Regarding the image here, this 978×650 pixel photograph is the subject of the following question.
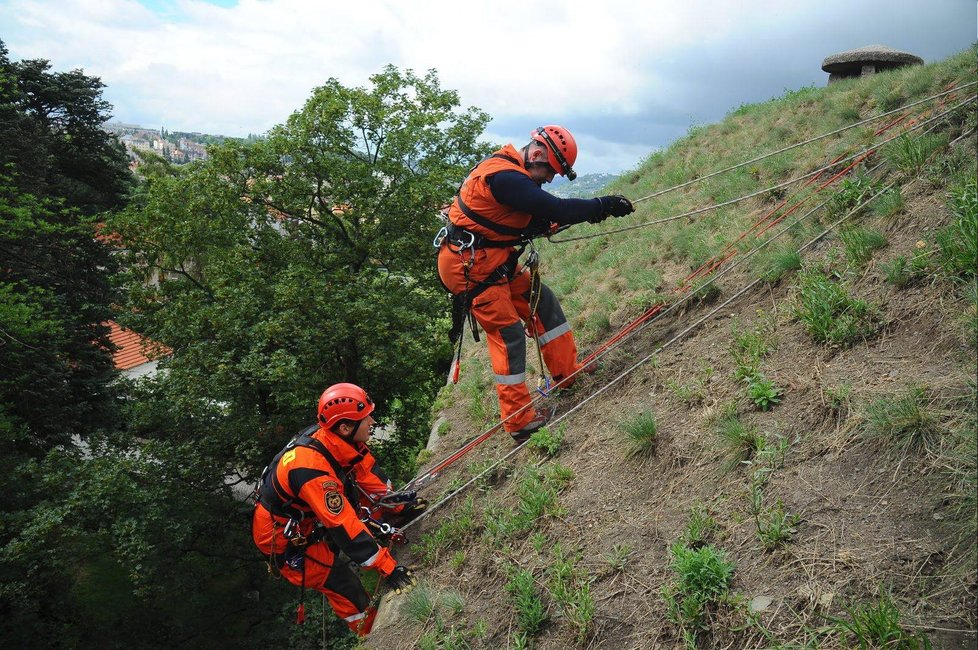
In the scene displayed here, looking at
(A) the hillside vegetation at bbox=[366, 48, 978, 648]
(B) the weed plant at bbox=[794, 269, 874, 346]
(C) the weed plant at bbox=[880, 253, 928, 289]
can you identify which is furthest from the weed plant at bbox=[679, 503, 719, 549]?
(C) the weed plant at bbox=[880, 253, 928, 289]

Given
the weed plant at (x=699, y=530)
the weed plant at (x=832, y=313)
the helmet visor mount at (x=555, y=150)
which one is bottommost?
the weed plant at (x=699, y=530)

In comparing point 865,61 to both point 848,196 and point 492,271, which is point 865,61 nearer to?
point 848,196

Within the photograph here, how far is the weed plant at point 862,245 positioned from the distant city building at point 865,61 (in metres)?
7.15

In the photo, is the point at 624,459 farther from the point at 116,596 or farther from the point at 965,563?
the point at 116,596

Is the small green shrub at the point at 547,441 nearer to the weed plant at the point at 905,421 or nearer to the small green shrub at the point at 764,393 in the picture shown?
the small green shrub at the point at 764,393

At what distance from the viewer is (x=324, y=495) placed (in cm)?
501

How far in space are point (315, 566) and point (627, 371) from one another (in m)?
3.32

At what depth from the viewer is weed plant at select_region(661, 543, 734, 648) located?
3016 mm

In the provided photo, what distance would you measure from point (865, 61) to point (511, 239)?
8205 millimetres

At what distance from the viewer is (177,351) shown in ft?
45.0

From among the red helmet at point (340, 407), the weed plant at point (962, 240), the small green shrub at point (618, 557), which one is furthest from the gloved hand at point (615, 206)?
the small green shrub at point (618, 557)

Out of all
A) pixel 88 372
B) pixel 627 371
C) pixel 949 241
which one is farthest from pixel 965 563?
pixel 88 372

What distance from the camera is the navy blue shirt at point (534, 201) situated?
5.06m

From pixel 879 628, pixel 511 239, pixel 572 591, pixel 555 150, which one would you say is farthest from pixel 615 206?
pixel 879 628
